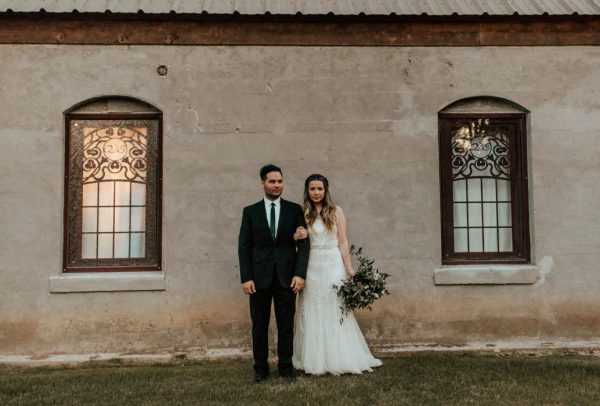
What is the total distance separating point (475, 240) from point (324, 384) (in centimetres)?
323

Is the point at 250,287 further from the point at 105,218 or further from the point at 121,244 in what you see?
the point at 105,218

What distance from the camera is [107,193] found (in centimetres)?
686

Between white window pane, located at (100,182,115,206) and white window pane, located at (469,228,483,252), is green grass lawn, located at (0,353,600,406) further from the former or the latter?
white window pane, located at (100,182,115,206)

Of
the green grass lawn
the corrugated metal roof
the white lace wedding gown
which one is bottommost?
the green grass lawn

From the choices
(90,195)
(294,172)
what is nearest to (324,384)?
(294,172)

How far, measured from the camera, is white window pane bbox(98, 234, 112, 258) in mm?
6832

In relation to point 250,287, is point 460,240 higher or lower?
higher

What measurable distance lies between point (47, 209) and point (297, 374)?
3949 mm

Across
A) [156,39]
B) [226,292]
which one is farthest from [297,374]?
[156,39]

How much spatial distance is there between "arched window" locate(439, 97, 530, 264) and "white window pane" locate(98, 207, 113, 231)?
473cm

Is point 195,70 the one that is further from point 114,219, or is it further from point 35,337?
point 35,337

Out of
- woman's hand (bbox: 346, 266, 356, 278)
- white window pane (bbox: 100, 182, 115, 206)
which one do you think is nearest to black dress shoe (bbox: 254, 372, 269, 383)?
woman's hand (bbox: 346, 266, 356, 278)

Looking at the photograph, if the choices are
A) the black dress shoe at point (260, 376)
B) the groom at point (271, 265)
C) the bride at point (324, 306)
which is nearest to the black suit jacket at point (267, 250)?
the groom at point (271, 265)

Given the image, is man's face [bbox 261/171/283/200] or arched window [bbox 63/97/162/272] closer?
man's face [bbox 261/171/283/200]
